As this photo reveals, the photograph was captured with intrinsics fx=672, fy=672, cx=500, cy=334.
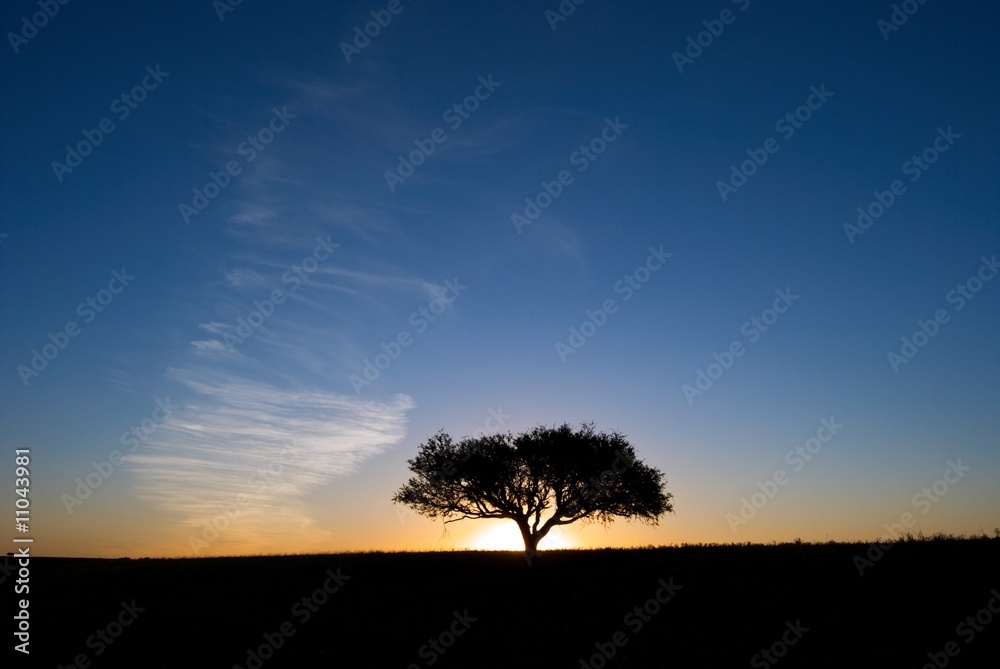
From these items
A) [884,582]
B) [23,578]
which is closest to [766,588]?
[884,582]

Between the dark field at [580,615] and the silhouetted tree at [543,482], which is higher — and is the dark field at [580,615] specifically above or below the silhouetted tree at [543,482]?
below

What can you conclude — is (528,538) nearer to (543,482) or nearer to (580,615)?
(543,482)

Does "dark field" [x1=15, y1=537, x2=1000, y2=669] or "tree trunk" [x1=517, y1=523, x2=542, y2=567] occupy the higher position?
"tree trunk" [x1=517, y1=523, x2=542, y2=567]

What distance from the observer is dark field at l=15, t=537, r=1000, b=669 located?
2103 cm

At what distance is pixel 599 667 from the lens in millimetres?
21031

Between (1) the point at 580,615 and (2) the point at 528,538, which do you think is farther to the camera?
(2) the point at 528,538

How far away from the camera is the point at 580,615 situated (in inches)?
1060

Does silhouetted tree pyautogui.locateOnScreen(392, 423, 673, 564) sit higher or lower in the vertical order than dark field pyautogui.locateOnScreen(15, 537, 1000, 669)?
higher

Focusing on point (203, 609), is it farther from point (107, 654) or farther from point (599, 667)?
point (599, 667)

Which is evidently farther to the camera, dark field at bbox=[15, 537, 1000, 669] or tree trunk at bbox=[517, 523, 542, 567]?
tree trunk at bbox=[517, 523, 542, 567]

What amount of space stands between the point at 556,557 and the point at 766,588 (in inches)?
822

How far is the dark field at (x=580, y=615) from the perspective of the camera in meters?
21.0

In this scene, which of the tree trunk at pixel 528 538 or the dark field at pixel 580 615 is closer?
the dark field at pixel 580 615

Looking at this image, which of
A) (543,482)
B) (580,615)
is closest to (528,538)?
(543,482)
